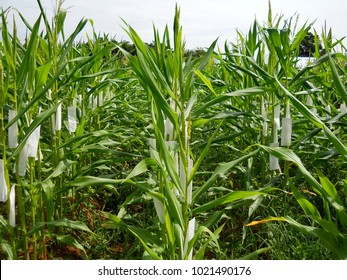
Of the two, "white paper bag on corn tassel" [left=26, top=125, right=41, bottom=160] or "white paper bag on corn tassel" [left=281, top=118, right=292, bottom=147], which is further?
"white paper bag on corn tassel" [left=281, top=118, right=292, bottom=147]

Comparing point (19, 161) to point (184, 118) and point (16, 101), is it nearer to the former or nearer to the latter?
point (16, 101)

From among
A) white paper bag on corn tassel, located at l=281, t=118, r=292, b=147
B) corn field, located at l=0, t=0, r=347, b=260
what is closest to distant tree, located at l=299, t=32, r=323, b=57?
corn field, located at l=0, t=0, r=347, b=260

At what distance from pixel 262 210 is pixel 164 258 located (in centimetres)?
102

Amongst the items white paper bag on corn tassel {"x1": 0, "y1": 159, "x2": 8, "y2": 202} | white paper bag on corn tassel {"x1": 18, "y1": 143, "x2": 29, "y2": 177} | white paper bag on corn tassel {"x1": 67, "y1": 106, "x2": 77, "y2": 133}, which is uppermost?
white paper bag on corn tassel {"x1": 67, "y1": 106, "x2": 77, "y2": 133}

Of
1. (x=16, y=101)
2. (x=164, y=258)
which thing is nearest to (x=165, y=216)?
(x=164, y=258)

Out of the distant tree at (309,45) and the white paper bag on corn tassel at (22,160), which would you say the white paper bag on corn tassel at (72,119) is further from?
the distant tree at (309,45)

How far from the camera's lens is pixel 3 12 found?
1.82 meters

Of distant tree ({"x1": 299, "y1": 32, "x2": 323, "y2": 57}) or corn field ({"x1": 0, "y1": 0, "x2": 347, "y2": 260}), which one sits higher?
distant tree ({"x1": 299, "y1": 32, "x2": 323, "y2": 57})

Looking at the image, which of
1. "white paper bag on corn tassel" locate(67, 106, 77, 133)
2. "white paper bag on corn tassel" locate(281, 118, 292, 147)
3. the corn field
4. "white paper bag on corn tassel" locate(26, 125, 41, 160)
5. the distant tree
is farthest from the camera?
the distant tree

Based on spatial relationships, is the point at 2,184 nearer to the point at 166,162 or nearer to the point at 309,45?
the point at 166,162

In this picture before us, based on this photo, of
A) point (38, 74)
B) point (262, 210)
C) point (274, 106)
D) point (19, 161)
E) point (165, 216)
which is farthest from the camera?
point (262, 210)

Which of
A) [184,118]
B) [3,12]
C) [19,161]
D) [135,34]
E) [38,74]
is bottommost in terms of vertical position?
[19,161]

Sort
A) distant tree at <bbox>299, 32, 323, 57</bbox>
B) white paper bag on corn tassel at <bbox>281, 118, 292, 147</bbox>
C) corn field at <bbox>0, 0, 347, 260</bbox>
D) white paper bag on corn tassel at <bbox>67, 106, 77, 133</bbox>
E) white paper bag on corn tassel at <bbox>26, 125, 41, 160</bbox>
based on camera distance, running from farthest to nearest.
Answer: distant tree at <bbox>299, 32, 323, 57</bbox> → white paper bag on corn tassel at <bbox>67, 106, 77, 133</bbox> → white paper bag on corn tassel at <bbox>281, 118, 292, 147</bbox> → white paper bag on corn tassel at <bbox>26, 125, 41, 160</bbox> → corn field at <bbox>0, 0, 347, 260</bbox>

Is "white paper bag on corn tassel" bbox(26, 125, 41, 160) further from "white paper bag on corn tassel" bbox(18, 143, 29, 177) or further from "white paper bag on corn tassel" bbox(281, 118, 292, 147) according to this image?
"white paper bag on corn tassel" bbox(281, 118, 292, 147)
